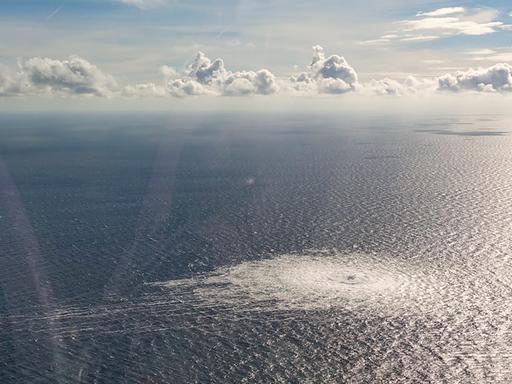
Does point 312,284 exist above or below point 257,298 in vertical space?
above

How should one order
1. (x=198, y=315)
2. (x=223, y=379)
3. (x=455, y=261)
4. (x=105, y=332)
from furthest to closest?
(x=455, y=261) → (x=198, y=315) → (x=105, y=332) → (x=223, y=379)

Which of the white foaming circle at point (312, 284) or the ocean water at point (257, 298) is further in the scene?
the white foaming circle at point (312, 284)

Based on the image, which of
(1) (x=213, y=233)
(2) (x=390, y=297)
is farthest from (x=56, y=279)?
(2) (x=390, y=297)

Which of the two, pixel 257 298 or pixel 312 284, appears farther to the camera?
pixel 312 284

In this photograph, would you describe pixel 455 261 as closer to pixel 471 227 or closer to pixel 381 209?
pixel 471 227

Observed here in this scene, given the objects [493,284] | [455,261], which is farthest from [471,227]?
[493,284]

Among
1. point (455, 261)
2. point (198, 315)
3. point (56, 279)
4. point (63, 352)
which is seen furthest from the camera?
point (455, 261)

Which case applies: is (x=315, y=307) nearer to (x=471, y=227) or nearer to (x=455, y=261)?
(x=455, y=261)

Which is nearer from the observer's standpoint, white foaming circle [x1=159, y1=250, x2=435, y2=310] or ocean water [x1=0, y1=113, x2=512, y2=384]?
ocean water [x1=0, y1=113, x2=512, y2=384]

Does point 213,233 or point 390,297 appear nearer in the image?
point 390,297
